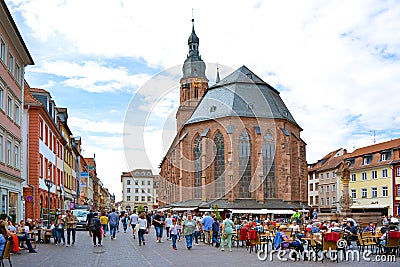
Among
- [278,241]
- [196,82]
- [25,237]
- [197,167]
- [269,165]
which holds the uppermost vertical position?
[196,82]

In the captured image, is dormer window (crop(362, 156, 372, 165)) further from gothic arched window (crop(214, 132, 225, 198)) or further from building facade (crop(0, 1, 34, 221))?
building facade (crop(0, 1, 34, 221))

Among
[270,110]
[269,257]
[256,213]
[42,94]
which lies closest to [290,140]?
[270,110]

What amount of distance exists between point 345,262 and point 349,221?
26.0ft

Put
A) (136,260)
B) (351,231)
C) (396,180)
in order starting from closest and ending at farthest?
(136,260) < (351,231) < (396,180)

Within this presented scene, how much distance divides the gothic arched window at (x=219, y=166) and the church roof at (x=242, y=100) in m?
2.96

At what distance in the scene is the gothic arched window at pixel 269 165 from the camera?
6550 centimetres

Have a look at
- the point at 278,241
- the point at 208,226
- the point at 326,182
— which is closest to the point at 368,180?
the point at 326,182

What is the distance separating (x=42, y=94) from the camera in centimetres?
4472

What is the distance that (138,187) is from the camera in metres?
154

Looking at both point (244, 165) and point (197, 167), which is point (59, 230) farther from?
point (197, 167)

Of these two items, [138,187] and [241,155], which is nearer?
[241,155]

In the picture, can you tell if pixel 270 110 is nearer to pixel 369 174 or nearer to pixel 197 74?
pixel 369 174

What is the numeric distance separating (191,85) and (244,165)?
35088 mm

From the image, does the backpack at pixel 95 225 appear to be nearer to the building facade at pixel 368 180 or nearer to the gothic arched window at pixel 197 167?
the building facade at pixel 368 180
